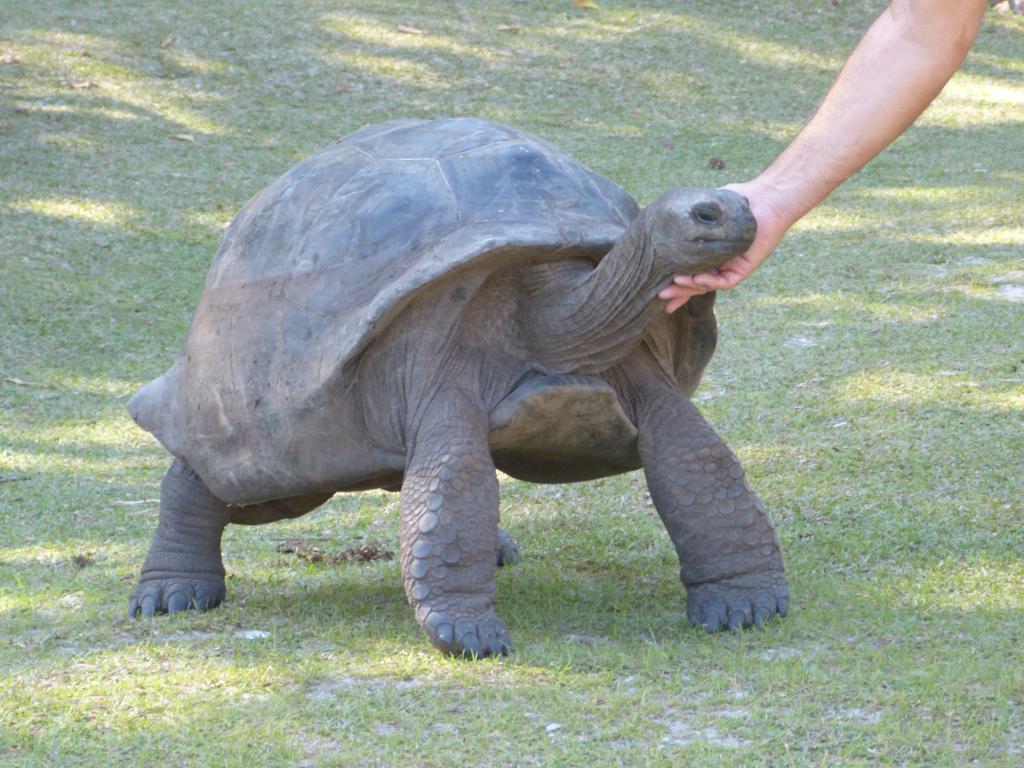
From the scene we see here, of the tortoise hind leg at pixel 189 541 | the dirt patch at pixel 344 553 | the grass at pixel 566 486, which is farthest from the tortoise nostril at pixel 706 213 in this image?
the dirt patch at pixel 344 553

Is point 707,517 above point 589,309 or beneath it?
beneath

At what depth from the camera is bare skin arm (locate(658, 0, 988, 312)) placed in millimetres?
2697

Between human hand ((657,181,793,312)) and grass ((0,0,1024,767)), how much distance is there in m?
0.77

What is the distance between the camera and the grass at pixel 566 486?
271 cm

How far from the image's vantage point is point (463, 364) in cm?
328

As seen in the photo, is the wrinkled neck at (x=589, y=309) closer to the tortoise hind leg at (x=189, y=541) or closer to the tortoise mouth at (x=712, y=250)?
the tortoise mouth at (x=712, y=250)

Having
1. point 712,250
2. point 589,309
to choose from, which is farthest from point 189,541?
point 712,250

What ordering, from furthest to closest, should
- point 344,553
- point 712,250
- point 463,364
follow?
point 344,553, point 463,364, point 712,250

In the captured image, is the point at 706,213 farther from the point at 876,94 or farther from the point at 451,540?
the point at 451,540

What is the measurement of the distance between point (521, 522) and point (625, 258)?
5.44 feet

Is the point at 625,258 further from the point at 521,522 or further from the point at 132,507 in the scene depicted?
the point at 132,507

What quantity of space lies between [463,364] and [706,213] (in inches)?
27.7

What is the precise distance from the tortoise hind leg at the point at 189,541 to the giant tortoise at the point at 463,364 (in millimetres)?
287

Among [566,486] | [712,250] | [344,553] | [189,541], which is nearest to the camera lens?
[712,250]
